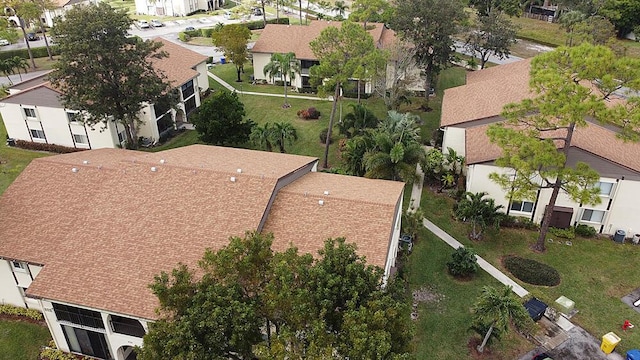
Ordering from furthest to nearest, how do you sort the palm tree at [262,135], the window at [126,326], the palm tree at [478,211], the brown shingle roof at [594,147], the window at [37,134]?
the window at [37,134] → the palm tree at [262,135] → the palm tree at [478,211] → the brown shingle roof at [594,147] → the window at [126,326]

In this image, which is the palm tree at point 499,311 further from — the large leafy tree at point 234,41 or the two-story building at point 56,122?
the large leafy tree at point 234,41

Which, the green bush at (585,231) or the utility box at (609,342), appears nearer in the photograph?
the utility box at (609,342)

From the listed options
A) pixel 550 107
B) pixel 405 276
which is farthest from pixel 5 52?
pixel 550 107

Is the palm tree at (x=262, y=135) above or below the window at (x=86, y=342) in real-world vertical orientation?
above

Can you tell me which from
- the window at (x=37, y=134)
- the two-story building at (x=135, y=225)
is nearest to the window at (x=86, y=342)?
the two-story building at (x=135, y=225)

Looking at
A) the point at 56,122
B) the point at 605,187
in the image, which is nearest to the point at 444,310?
the point at 605,187

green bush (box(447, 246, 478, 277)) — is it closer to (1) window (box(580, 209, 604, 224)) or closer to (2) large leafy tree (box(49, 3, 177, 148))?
(1) window (box(580, 209, 604, 224))
